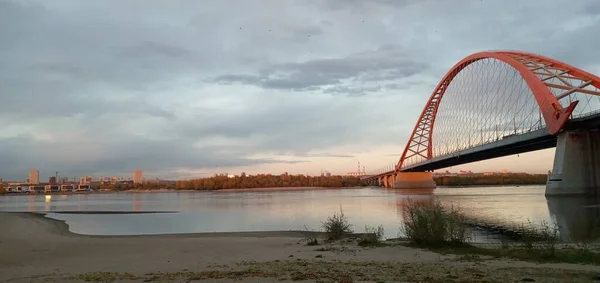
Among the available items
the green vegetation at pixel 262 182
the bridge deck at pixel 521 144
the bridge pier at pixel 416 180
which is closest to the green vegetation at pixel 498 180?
the green vegetation at pixel 262 182

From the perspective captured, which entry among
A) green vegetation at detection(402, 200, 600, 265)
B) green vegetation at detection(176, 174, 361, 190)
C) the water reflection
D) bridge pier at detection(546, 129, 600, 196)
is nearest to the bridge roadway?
bridge pier at detection(546, 129, 600, 196)

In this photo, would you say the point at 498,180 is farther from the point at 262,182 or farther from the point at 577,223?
the point at 577,223

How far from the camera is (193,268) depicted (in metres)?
10.5

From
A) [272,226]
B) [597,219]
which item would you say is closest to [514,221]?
[597,219]

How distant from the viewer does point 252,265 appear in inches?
416

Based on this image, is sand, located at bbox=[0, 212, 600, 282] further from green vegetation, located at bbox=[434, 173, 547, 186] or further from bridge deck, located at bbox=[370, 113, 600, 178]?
green vegetation, located at bbox=[434, 173, 547, 186]

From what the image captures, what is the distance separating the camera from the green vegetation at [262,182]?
164 m

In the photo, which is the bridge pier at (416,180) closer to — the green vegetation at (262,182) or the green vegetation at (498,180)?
the green vegetation at (498,180)

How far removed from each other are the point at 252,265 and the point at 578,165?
4410 cm

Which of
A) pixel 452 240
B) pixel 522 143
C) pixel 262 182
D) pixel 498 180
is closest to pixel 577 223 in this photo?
pixel 452 240

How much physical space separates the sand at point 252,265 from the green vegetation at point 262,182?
147 m

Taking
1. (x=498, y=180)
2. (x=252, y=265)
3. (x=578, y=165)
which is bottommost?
(x=498, y=180)

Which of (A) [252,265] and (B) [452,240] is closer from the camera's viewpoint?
(A) [252,265]

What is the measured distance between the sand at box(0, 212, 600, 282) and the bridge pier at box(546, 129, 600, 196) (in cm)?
3765
